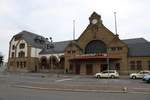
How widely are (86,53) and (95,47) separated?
294cm

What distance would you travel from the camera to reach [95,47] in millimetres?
55438

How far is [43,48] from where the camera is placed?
72.4m

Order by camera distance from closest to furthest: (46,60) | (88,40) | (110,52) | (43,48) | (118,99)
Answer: (118,99), (110,52), (88,40), (46,60), (43,48)

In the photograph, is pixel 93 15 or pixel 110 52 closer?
pixel 110 52

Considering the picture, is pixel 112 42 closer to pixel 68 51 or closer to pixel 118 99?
pixel 68 51

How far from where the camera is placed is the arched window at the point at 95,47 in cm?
5444

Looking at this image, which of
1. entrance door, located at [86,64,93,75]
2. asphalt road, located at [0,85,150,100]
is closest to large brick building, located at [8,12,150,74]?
entrance door, located at [86,64,93,75]

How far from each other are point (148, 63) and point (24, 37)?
40323 millimetres

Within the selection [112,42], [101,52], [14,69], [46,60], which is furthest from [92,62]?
[14,69]

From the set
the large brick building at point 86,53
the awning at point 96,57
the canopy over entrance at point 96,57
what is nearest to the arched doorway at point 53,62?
the large brick building at point 86,53

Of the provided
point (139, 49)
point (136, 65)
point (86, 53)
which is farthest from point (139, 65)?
point (86, 53)

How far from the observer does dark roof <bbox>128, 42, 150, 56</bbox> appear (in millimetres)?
49128

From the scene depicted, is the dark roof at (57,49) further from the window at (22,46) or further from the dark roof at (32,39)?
the window at (22,46)

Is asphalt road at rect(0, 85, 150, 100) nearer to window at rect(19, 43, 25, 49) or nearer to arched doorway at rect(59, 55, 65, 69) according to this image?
arched doorway at rect(59, 55, 65, 69)
